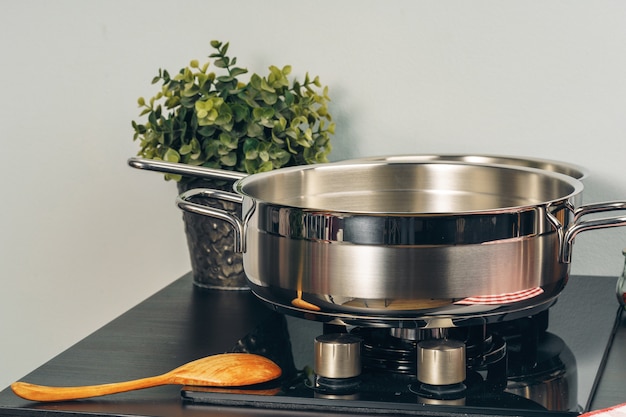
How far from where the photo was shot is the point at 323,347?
0.83 metres

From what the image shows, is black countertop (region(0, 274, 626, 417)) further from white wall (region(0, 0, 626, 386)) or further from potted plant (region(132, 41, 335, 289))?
white wall (region(0, 0, 626, 386))

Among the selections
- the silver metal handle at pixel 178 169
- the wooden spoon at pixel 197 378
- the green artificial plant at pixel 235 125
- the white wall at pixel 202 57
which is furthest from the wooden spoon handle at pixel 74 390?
the white wall at pixel 202 57

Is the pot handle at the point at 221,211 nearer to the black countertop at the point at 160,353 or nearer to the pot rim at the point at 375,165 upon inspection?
the pot rim at the point at 375,165

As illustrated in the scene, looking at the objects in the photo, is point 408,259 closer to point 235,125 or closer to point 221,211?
point 221,211

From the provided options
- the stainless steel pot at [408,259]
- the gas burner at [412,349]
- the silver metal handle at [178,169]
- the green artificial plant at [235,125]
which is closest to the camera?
the stainless steel pot at [408,259]

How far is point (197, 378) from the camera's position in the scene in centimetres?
82

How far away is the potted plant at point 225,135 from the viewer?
1152mm

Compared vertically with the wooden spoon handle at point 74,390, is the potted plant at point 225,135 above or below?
above

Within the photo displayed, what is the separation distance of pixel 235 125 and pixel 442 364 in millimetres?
495

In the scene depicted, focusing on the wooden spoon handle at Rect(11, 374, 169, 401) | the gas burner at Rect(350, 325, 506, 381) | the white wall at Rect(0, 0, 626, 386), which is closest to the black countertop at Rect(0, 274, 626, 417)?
the wooden spoon handle at Rect(11, 374, 169, 401)

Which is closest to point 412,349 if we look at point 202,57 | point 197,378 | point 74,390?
point 197,378

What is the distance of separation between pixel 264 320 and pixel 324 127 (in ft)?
1.22

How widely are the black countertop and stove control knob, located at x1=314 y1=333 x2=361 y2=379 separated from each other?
0.06 m

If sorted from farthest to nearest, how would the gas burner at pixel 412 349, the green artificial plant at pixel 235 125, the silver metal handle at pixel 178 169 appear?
the green artificial plant at pixel 235 125 → the silver metal handle at pixel 178 169 → the gas burner at pixel 412 349
